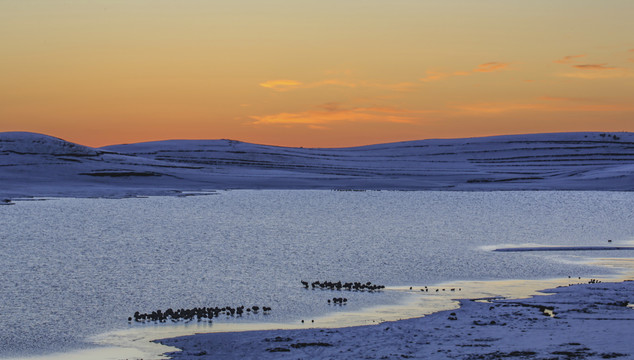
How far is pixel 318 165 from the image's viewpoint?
408 ft

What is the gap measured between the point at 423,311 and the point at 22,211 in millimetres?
38780

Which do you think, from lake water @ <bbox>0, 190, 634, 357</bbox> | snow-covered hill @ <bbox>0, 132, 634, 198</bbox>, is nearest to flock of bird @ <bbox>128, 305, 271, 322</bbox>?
lake water @ <bbox>0, 190, 634, 357</bbox>

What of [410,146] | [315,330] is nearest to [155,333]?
[315,330]

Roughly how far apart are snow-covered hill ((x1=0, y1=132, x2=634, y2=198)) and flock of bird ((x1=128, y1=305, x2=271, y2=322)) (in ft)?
183

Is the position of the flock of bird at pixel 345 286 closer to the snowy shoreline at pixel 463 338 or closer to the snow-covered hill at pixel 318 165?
the snowy shoreline at pixel 463 338

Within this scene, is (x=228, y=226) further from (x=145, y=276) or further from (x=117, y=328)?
(x=117, y=328)

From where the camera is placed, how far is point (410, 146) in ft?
490

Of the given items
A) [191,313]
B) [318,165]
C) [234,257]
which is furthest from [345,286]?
[318,165]

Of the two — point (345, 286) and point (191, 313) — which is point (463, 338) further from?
point (345, 286)

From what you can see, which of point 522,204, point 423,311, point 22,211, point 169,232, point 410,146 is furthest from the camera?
point 410,146

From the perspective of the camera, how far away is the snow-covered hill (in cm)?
8981

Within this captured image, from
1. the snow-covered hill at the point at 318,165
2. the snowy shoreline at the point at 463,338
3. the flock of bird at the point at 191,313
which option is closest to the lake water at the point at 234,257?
the flock of bird at the point at 191,313

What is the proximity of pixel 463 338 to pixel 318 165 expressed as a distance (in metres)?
109

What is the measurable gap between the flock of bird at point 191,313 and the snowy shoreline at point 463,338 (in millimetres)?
1838
